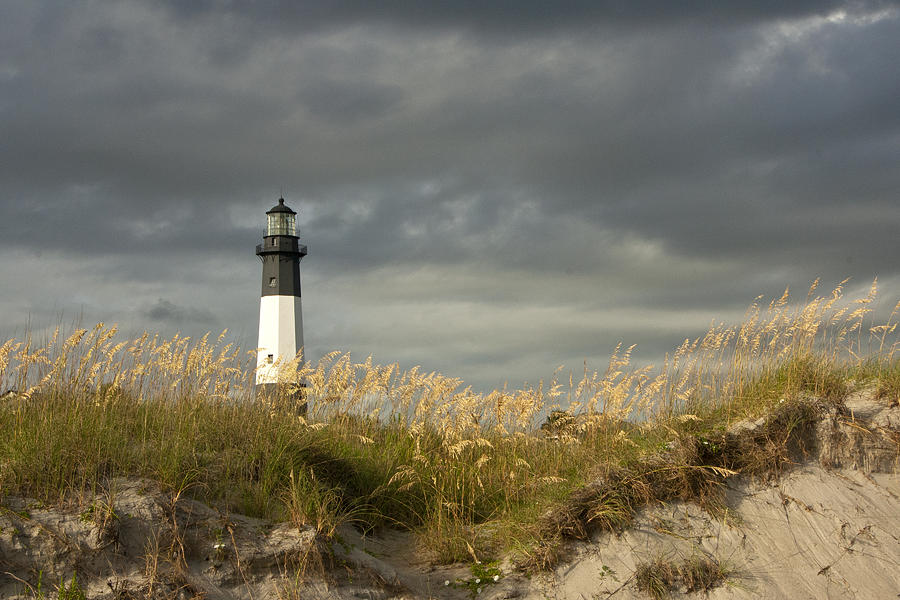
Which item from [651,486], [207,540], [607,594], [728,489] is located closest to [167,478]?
[207,540]

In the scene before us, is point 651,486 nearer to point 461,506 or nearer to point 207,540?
point 461,506

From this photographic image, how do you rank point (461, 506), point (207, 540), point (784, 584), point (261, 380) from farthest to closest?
point (261, 380) < point (461, 506) < point (784, 584) < point (207, 540)

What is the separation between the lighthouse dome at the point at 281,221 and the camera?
34344 millimetres

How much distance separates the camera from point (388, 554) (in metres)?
7.57

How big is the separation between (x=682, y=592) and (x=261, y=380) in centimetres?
582

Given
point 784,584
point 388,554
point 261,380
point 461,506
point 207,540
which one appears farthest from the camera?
point 261,380

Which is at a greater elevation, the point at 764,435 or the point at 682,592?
the point at 764,435

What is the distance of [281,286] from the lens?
32.5m

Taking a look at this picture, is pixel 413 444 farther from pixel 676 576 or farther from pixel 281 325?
pixel 281 325

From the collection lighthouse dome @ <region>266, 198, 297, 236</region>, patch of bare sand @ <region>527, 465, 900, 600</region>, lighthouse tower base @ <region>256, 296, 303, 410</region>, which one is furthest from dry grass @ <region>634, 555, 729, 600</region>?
lighthouse dome @ <region>266, 198, 297, 236</region>

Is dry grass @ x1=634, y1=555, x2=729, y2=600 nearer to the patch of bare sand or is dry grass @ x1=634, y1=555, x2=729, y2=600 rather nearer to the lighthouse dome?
the patch of bare sand

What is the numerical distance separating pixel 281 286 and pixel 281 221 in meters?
3.81

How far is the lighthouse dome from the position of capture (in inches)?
1352

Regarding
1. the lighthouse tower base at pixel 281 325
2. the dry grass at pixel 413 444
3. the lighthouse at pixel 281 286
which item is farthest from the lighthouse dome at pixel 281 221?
the dry grass at pixel 413 444
